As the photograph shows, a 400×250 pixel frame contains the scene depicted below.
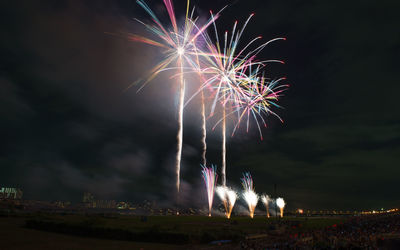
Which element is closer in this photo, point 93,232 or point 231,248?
point 231,248

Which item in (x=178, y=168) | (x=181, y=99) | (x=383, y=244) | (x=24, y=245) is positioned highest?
(x=181, y=99)

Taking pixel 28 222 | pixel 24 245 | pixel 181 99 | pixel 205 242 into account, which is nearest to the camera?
pixel 24 245

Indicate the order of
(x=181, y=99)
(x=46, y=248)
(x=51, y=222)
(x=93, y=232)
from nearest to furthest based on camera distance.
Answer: (x=46, y=248) → (x=93, y=232) → (x=51, y=222) → (x=181, y=99)

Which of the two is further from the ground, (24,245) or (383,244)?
(383,244)

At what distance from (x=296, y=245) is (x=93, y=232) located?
17365 millimetres

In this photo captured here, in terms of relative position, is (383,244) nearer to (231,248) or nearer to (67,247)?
(231,248)

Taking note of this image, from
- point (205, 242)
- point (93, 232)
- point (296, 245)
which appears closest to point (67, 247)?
point (93, 232)

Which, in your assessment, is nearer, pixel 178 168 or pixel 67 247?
pixel 67 247

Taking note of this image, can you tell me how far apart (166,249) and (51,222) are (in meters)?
16.2

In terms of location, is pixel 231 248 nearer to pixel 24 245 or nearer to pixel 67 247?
pixel 67 247

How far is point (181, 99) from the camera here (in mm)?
39500

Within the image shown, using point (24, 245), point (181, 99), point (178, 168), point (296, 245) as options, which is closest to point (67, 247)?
point (24, 245)

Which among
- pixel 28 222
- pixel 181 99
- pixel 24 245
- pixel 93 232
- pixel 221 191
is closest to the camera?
pixel 24 245

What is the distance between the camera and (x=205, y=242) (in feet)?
69.7
